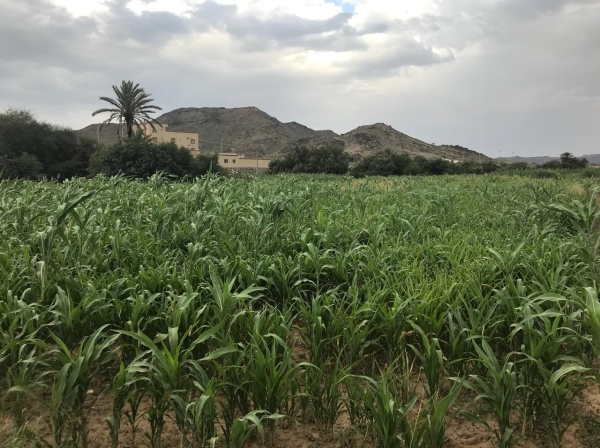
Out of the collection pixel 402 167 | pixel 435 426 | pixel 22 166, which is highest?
pixel 402 167

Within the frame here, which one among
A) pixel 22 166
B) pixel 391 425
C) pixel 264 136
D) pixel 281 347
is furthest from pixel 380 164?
pixel 264 136

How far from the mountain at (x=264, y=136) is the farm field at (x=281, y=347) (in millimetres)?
69905

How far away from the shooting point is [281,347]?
109 inches

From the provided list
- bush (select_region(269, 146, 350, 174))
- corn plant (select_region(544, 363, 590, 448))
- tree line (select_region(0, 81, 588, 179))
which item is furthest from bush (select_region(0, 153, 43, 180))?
corn plant (select_region(544, 363, 590, 448))

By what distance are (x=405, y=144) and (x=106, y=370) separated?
8719 cm

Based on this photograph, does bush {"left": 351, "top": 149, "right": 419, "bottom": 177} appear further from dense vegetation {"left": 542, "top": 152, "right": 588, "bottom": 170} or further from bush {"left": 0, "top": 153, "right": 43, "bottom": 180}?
bush {"left": 0, "top": 153, "right": 43, "bottom": 180}

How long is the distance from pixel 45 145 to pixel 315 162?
26773 millimetres

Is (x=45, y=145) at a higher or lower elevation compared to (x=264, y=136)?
lower

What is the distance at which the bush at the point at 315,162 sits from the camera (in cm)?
4600

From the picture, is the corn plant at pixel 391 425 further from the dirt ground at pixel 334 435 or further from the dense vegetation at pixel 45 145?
the dense vegetation at pixel 45 145

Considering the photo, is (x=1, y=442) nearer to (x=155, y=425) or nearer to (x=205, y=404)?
(x=155, y=425)

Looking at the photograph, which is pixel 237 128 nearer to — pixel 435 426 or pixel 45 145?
pixel 45 145

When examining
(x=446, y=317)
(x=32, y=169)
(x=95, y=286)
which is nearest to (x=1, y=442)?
(x=95, y=286)

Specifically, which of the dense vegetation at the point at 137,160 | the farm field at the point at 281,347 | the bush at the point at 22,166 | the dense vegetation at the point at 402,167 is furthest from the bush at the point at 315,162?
the farm field at the point at 281,347
